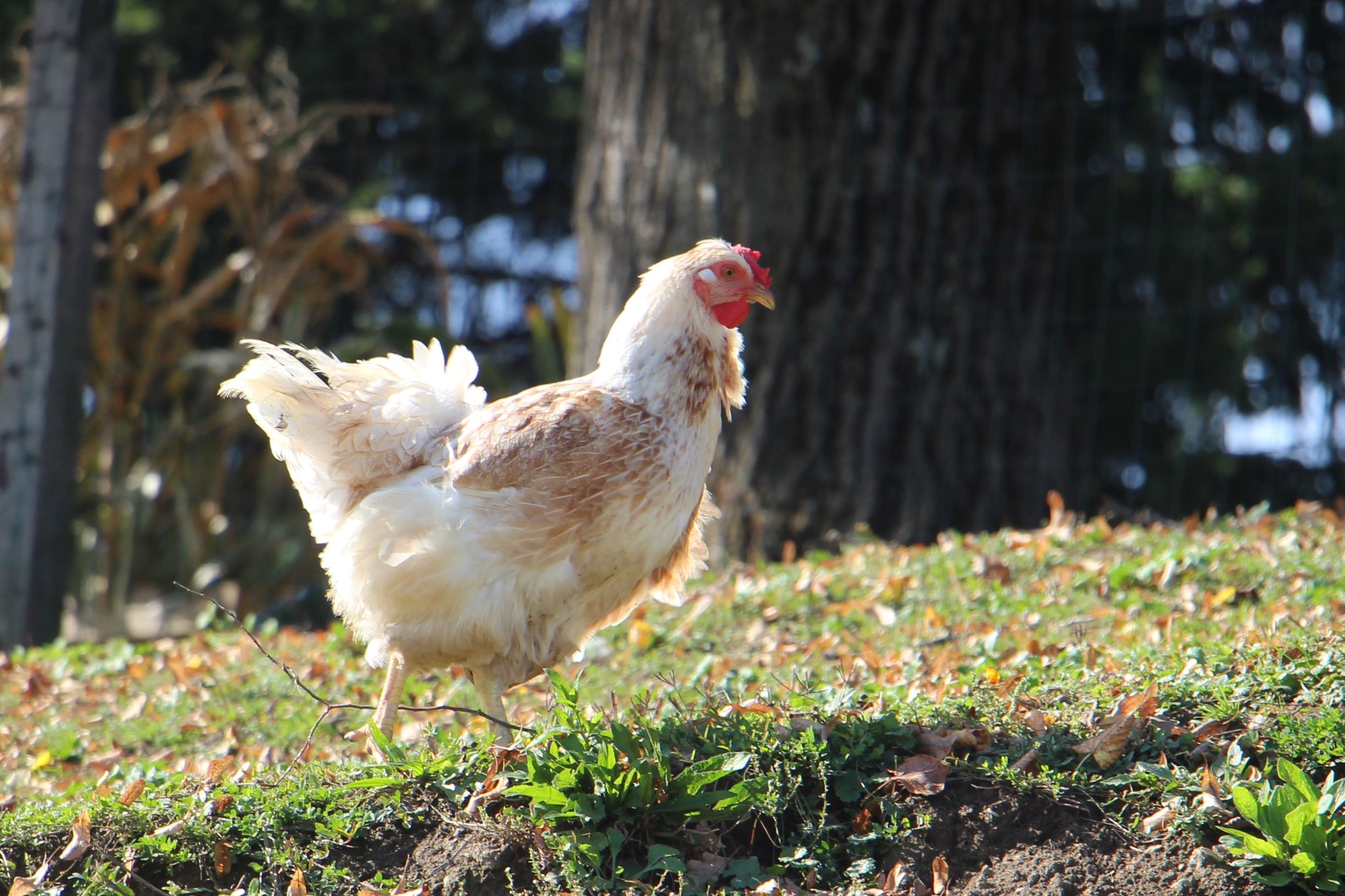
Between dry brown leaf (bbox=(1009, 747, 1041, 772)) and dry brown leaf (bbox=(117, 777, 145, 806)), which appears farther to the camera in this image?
dry brown leaf (bbox=(117, 777, 145, 806))

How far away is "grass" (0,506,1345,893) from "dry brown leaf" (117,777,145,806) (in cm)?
1

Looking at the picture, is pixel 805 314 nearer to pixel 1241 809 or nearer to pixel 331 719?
pixel 331 719

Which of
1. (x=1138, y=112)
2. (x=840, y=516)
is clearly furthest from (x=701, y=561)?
(x=1138, y=112)

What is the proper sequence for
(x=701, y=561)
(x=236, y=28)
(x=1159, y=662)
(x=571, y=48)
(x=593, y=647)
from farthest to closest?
1. (x=571, y=48)
2. (x=236, y=28)
3. (x=593, y=647)
4. (x=701, y=561)
5. (x=1159, y=662)

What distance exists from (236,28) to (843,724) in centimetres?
627

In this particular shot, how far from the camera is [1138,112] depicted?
9.66m

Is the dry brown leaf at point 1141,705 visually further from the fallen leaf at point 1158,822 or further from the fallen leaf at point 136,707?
the fallen leaf at point 136,707

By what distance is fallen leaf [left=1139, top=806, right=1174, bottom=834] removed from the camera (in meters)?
2.98

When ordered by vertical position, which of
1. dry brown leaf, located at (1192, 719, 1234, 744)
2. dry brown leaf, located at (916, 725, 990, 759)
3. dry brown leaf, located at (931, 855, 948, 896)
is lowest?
dry brown leaf, located at (931, 855, 948, 896)

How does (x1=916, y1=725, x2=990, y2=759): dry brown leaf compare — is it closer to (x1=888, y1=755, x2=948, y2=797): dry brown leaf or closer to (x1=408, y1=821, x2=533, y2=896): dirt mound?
(x1=888, y1=755, x2=948, y2=797): dry brown leaf

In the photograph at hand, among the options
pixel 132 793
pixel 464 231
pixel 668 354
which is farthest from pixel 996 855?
pixel 464 231

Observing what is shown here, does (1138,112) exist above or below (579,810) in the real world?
above

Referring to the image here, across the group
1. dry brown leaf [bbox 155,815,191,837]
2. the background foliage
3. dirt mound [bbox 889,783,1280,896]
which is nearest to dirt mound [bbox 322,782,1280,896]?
dirt mound [bbox 889,783,1280,896]

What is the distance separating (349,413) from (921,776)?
204cm
